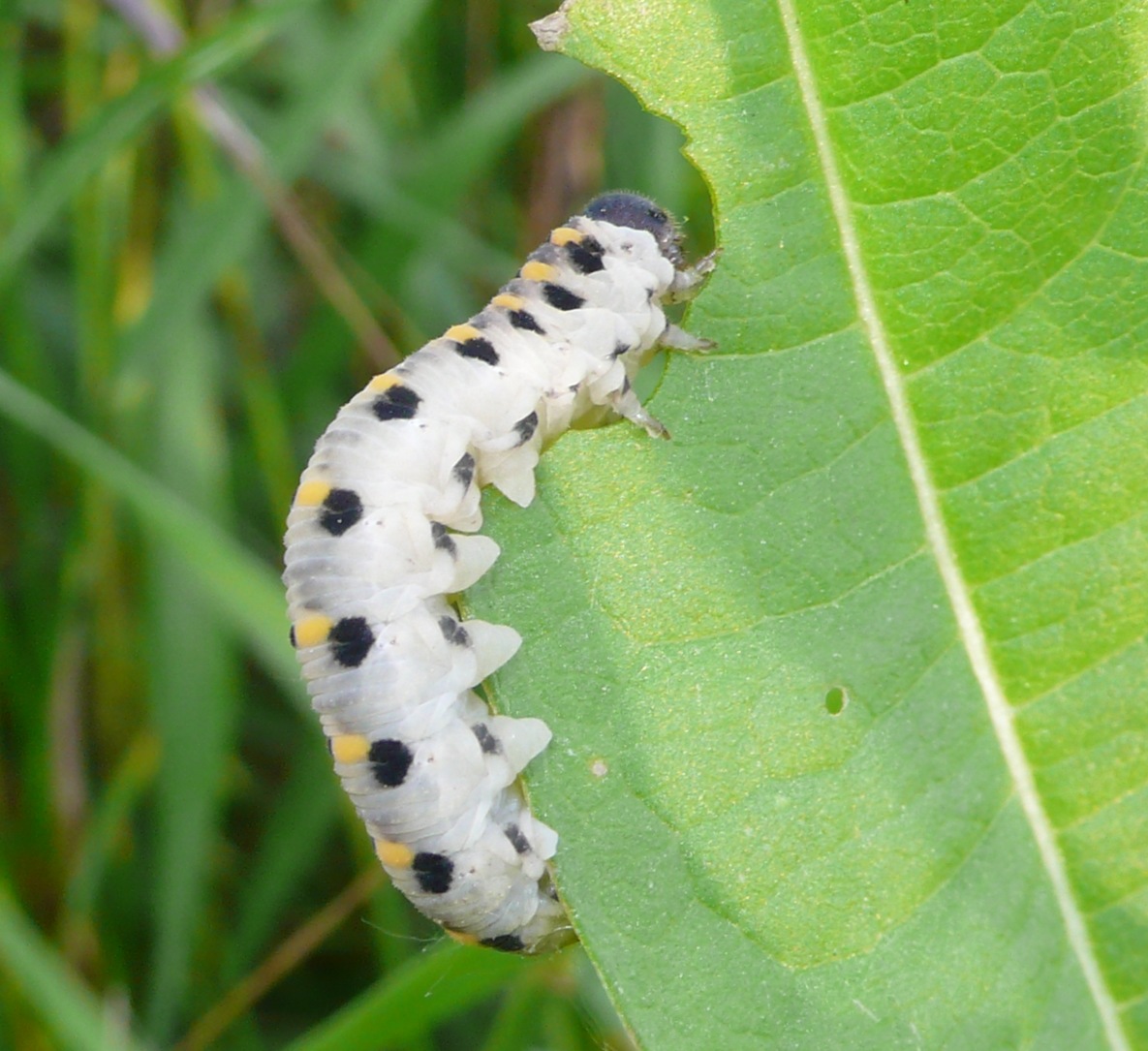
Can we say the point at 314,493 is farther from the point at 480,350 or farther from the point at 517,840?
the point at 517,840

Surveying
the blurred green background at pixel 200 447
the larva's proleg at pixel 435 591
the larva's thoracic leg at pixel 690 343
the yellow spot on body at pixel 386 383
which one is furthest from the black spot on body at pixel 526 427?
the blurred green background at pixel 200 447

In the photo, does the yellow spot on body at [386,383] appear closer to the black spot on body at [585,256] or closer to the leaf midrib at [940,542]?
the black spot on body at [585,256]

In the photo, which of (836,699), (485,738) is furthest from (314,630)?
(836,699)

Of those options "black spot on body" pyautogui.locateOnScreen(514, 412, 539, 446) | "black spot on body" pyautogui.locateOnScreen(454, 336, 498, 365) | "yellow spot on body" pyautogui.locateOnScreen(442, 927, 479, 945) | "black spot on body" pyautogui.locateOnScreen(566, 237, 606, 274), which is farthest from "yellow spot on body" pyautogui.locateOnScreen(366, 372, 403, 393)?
"yellow spot on body" pyautogui.locateOnScreen(442, 927, 479, 945)

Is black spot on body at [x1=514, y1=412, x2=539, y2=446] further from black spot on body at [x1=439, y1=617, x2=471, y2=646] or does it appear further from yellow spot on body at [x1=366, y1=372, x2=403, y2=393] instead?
black spot on body at [x1=439, y1=617, x2=471, y2=646]

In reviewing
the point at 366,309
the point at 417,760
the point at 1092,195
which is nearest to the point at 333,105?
the point at 366,309

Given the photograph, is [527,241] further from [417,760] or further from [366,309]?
[417,760]
